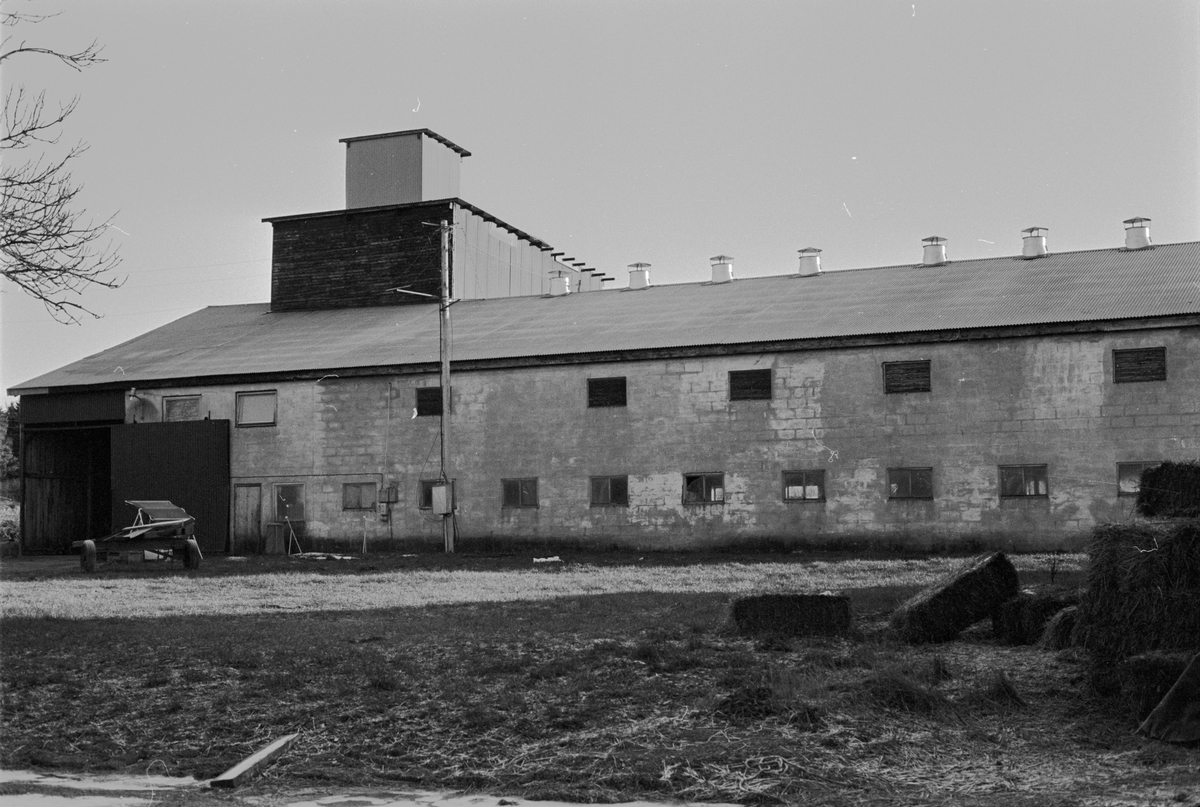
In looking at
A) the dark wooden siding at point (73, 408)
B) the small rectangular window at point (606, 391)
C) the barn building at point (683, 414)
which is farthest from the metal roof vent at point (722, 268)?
the dark wooden siding at point (73, 408)

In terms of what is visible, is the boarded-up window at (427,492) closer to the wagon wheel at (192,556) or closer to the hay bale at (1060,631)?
the wagon wheel at (192,556)

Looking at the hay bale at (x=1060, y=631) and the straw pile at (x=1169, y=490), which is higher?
the straw pile at (x=1169, y=490)

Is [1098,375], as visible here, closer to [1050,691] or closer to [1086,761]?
[1050,691]

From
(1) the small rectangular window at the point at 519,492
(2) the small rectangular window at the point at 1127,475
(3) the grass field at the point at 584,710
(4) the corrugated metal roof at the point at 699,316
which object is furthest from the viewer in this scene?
(1) the small rectangular window at the point at 519,492

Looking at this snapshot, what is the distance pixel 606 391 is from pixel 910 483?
24.3 feet

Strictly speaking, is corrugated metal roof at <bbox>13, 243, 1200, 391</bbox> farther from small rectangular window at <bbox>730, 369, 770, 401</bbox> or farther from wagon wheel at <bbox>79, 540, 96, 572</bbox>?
wagon wheel at <bbox>79, 540, 96, 572</bbox>

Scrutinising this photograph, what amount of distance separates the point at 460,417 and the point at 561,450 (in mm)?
2847

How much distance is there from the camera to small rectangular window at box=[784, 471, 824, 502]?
28.9m

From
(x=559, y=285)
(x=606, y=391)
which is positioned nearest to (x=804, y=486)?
(x=606, y=391)

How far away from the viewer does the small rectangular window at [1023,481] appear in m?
27.1

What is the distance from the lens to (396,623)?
14812mm

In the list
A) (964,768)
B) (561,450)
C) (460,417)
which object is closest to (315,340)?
(460,417)

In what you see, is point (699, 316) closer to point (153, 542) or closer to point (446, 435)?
point (446, 435)

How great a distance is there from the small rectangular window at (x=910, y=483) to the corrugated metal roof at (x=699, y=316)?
9.98 ft
